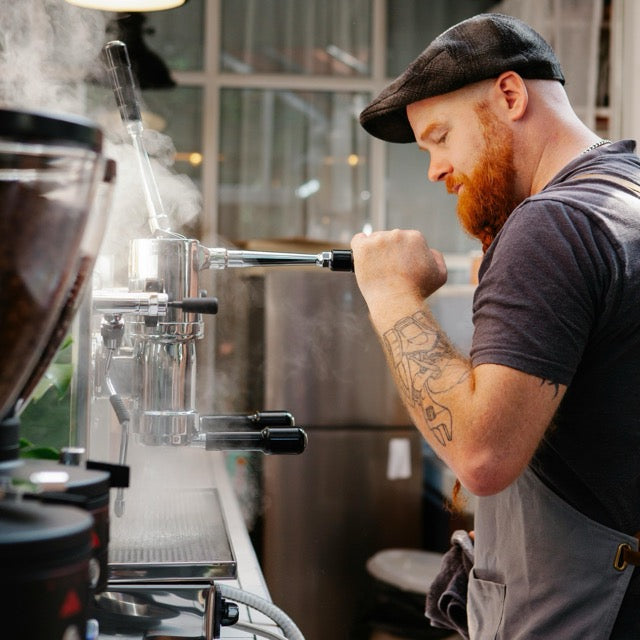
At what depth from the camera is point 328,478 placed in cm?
338

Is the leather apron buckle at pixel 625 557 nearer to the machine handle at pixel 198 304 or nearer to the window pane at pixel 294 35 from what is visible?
the machine handle at pixel 198 304

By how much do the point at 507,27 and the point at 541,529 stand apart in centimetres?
61

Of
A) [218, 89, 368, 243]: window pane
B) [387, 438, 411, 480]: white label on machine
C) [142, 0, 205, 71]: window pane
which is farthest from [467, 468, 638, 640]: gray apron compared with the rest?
[142, 0, 205, 71]: window pane

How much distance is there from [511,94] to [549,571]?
0.57 meters

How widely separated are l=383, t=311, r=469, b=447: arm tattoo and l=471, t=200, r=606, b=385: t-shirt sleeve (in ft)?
0.19

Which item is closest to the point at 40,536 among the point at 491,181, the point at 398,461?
the point at 491,181

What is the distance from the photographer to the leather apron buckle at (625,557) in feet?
2.98

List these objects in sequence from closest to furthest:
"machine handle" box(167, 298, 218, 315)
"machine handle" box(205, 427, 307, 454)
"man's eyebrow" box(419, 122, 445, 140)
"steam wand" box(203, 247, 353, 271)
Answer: "machine handle" box(167, 298, 218, 315) → "machine handle" box(205, 427, 307, 454) → "steam wand" box(203, 247, 353, 271) → "man's eyebrow" box(419, 122, 445, 140)

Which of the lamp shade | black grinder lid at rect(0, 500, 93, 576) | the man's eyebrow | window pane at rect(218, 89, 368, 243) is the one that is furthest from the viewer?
window pane at rect(218, 89, 368, 243)

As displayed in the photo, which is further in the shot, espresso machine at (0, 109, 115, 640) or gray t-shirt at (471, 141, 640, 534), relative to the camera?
gray t-shirt at (471, 141, 640, 534)

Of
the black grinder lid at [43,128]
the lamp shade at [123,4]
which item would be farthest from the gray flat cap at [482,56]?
the lamp shade at [123,4]

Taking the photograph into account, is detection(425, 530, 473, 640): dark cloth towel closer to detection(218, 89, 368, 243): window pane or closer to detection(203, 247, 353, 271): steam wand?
detection(203, 247, 353, 271): steam wand

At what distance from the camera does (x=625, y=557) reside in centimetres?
91

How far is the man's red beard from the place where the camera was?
108cm
